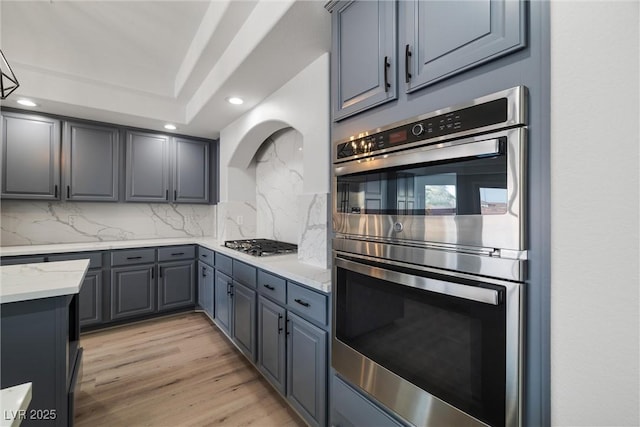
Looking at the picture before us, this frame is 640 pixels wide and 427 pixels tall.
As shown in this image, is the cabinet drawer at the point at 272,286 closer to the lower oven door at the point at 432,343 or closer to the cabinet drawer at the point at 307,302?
the cabinet drawer at the point at 307,302

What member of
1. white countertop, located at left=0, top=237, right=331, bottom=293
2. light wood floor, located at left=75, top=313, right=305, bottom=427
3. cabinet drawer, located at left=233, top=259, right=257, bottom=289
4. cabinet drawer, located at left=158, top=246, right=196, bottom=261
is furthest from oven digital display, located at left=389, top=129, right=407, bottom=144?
cabinet drawer, located at left=158, top=246, right=196, bottom=261

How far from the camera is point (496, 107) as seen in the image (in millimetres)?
769

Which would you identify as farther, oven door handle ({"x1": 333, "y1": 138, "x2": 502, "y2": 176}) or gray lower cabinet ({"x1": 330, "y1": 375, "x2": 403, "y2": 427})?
gray lower cabinet ({"x1": 330, "y1": 375, "x2": 403, "y2": 427})

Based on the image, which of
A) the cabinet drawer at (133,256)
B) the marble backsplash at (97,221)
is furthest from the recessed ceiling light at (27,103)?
the cabinet drawer at (133,256)

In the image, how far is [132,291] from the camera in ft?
10.6

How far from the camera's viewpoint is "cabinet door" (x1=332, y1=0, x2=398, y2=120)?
1.10 m

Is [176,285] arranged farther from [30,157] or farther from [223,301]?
[30,157]

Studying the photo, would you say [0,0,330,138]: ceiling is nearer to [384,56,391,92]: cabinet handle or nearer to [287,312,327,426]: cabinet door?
[384,56,391,92]: cabinet handle

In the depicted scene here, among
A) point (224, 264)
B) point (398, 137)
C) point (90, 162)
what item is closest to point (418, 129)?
point (398, 137)

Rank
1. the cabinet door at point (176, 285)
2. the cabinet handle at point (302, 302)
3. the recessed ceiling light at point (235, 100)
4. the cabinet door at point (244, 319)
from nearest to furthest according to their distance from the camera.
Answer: the cabinet handle at point (302, 302) < the cabinet door at point (244, 319) < the recessed ceiling light at point (235, 100) < the cabinet door at point (176, 285)

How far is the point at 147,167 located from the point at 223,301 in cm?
202

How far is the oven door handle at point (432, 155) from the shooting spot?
771 mm

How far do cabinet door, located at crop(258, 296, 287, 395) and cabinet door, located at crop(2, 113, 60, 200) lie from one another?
2.76 meters

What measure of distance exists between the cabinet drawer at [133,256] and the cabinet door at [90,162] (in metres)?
0.68
